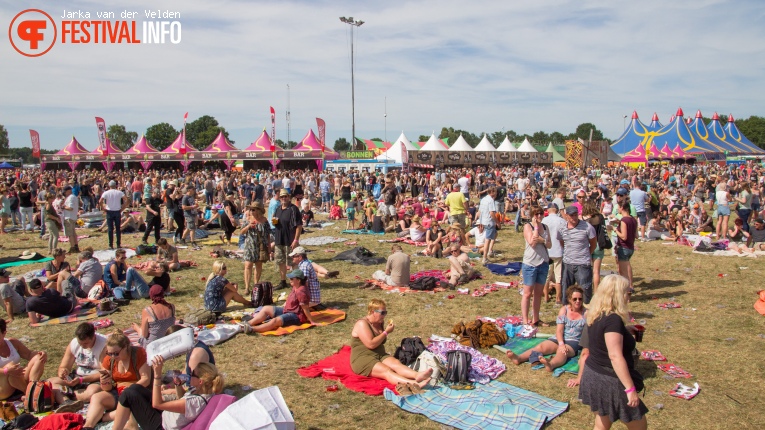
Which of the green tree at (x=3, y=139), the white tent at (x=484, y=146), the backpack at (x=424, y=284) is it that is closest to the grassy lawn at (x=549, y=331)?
the backpack at (x=424, y=284)

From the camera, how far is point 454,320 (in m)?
7.60

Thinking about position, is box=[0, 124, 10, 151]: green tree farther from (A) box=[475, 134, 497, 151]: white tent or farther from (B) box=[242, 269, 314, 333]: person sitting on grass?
(B) box=[242, 269, 314, 333]: person sitting on grass

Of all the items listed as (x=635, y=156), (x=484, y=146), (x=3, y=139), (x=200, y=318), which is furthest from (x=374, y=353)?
(x=3, y=139)

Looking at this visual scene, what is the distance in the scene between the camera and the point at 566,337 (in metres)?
6.01

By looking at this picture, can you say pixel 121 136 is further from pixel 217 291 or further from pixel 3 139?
pixel 217 291

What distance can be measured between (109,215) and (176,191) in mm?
1642

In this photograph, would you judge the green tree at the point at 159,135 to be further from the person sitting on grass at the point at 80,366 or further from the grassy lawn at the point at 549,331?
the person sitting on grass at the point at 80,366

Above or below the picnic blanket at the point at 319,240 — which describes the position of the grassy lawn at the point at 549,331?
below

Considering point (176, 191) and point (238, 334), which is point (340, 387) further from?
point (176, 191)

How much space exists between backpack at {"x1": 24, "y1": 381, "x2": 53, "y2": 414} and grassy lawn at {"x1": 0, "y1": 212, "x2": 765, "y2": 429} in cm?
122

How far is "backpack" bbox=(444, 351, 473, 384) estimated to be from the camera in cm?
548

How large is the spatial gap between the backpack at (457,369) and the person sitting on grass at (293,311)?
2573mm

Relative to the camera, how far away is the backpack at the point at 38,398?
192 inches

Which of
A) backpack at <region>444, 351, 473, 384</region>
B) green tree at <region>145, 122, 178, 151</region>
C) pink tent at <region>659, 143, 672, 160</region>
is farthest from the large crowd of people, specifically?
green tree at <region>145, 122, 178, 151</region>
